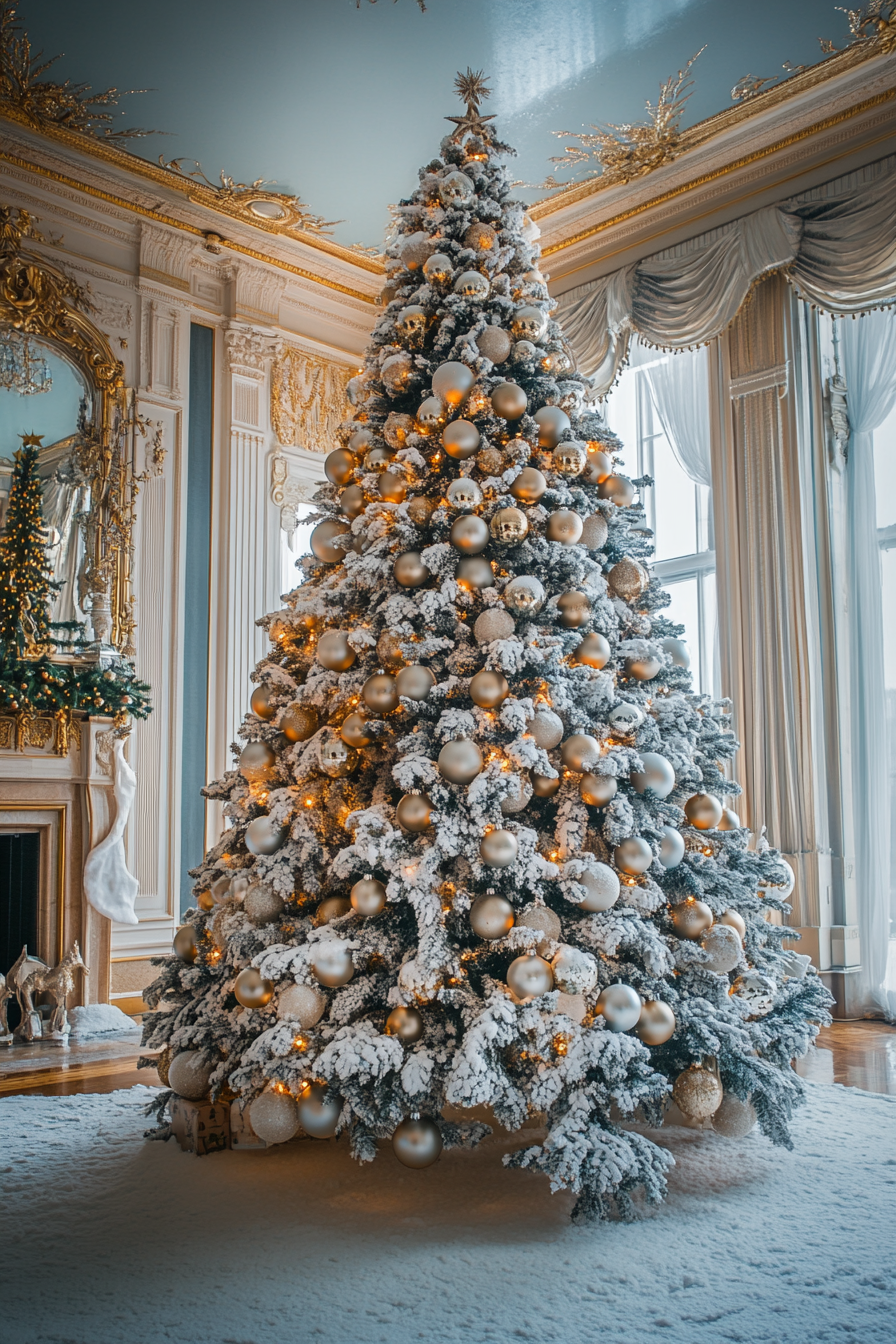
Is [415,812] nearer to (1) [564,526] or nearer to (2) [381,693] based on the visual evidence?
(2) [381,693]

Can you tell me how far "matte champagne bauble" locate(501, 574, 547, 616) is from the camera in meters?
2.53

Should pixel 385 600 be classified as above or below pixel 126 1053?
above

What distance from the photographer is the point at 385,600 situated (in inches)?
105

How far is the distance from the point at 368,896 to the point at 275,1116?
529 mm

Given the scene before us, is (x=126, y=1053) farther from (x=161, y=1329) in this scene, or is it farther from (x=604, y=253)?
(x=604, y=253)

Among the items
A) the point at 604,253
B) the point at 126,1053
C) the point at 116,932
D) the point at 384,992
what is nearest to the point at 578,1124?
the point at 384,992

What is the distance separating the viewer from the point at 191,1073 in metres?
2.61

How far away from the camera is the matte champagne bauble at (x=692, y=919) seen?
97.7 inches

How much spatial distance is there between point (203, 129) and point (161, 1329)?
5.43 metres

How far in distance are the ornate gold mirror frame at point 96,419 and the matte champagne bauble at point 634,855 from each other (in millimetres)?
3717

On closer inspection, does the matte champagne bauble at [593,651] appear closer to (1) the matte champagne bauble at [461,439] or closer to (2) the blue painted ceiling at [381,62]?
(1) the matte champagne bauble at [461,439]

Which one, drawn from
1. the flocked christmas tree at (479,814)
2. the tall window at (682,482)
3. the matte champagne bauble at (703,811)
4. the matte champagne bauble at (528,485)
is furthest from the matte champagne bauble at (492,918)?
the tall window at (682,482)

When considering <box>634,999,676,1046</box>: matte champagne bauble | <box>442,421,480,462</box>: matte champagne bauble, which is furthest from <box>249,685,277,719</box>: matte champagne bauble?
<box>634,999,676,1046</box>: matte champagne bauble

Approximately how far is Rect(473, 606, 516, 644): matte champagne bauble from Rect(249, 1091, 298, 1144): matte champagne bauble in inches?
45.8
